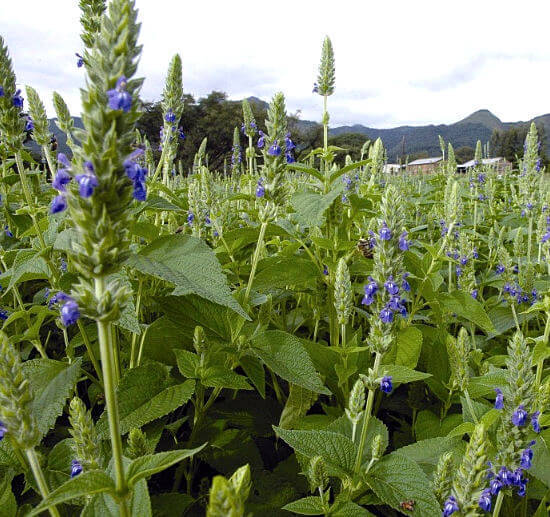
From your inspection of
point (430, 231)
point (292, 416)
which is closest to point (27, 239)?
point (292, 416)

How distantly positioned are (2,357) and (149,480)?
60.0 inches

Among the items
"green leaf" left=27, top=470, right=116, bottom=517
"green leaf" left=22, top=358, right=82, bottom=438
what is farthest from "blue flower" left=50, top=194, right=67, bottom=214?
"green leaf" left=22, top=358, right=82, bottom=438

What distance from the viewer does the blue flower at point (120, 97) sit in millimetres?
961

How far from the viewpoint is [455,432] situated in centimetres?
205

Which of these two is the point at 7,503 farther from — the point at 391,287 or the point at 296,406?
the point at 391,287

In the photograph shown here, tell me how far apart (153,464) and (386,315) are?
117 cm

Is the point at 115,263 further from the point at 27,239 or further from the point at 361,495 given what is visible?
the point at 27,239

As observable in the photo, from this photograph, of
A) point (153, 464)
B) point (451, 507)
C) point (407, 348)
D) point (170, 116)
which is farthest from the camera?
point (170, 116)

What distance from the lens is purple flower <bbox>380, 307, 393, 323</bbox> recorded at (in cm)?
200

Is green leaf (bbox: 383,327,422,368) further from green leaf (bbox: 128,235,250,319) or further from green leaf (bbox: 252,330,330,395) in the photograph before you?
green leaf (bbox: 128,235,250,319)

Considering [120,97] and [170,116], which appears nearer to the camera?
[120,97]

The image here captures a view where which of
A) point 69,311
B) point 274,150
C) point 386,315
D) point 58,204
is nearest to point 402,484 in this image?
point 386,315

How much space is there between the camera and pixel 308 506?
5.78 feet

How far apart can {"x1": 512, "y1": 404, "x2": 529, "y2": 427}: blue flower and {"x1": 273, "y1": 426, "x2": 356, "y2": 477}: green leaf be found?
0.68 m
